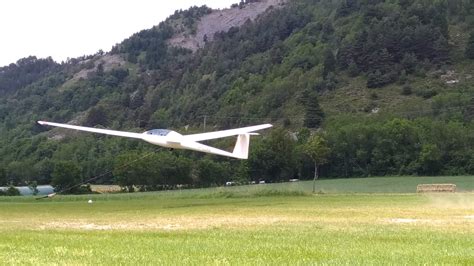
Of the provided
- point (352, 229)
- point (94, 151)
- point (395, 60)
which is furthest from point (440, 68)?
point (352, 229)

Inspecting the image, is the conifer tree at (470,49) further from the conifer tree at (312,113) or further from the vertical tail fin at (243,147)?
the vertical tail fin at (243,147)

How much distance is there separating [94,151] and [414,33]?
92.9 m

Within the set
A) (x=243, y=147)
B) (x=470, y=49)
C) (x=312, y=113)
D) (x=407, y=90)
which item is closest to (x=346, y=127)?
(x=312, y=113)

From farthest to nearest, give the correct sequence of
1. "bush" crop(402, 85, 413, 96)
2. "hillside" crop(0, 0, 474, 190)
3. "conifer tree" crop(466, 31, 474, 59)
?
"conifer tree" crop(466, 31, 474, 59)
"bush" crop(402, 85, 413, 96)
"hillside" crop(0, 0, 474, 190)

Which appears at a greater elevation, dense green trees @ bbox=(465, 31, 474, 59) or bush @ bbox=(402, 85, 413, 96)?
dense green trees @ bbox=(465, 31, 474, 59)

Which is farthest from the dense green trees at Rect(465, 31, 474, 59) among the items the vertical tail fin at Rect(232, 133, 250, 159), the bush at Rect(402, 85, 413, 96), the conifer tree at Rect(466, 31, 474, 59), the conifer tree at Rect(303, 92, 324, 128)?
the vertical tail fin at Rect(232, 133, 250, 159)

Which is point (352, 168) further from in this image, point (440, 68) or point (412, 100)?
point (440, 68)

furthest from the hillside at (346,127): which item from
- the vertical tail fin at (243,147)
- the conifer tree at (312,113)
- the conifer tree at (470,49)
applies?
the vertical tail fin at (243,147)

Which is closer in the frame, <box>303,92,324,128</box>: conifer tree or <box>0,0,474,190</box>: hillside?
<box>0,0,474,190</box>: hillside

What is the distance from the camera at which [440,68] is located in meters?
184

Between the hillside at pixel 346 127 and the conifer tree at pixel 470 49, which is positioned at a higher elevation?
the conifer tree at pixel 470 49

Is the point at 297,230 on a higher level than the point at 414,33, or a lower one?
lower

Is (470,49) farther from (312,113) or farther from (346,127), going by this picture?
(346,127)

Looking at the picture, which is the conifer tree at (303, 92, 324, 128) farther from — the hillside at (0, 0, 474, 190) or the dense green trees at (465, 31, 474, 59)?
the dense green trees at (465, 31, 474, 59)
